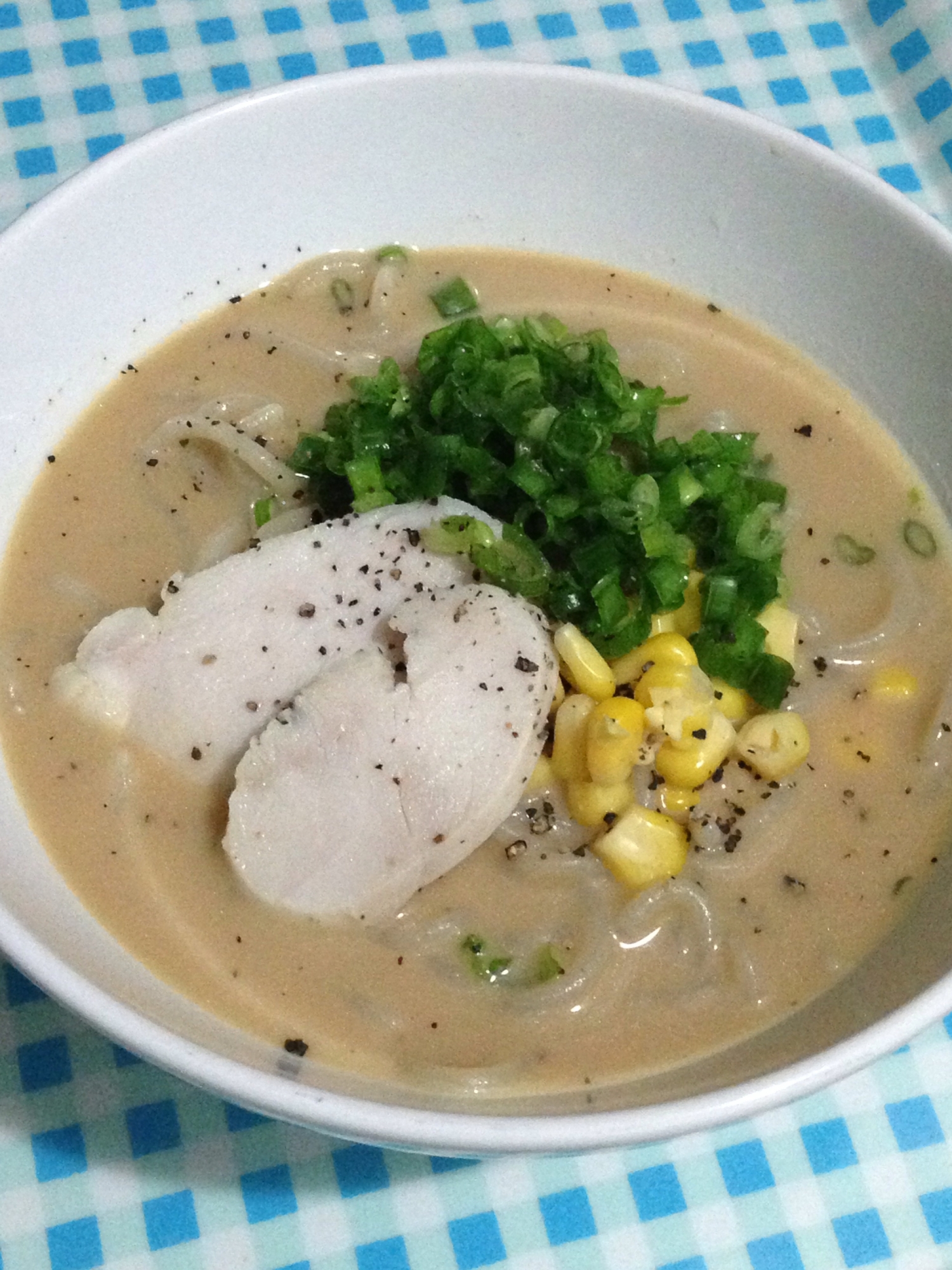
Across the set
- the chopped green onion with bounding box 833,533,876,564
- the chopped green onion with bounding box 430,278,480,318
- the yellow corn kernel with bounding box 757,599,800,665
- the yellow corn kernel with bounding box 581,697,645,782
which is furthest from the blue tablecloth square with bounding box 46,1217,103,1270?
the chopped green onion with bounding box 430,278,480,318

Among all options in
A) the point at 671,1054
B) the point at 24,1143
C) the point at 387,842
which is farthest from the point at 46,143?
the point at 671,1054

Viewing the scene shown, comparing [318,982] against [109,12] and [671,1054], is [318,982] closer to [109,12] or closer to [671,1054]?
[671,1054]

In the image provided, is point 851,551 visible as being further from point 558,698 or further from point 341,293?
point 341,293

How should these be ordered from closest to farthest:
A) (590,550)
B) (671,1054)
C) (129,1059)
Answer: (671,1054) → (129,1059) → (590,550)

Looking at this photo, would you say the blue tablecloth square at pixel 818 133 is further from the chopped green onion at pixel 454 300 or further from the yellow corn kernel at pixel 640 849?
the yellow corn kernel at pixel 640 849

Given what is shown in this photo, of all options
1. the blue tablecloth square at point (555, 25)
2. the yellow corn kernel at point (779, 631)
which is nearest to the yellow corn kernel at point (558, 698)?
the yellow corn kernel at point (779, 631)

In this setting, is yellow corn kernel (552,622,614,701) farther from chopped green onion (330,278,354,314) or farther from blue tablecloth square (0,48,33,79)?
blue tablecloth square (0,48,33,79)

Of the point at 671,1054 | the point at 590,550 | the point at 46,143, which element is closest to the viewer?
the point at 671,1054

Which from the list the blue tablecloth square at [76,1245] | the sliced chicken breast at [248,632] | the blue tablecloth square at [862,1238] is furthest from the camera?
the sliced chicken breast at [248,632]
